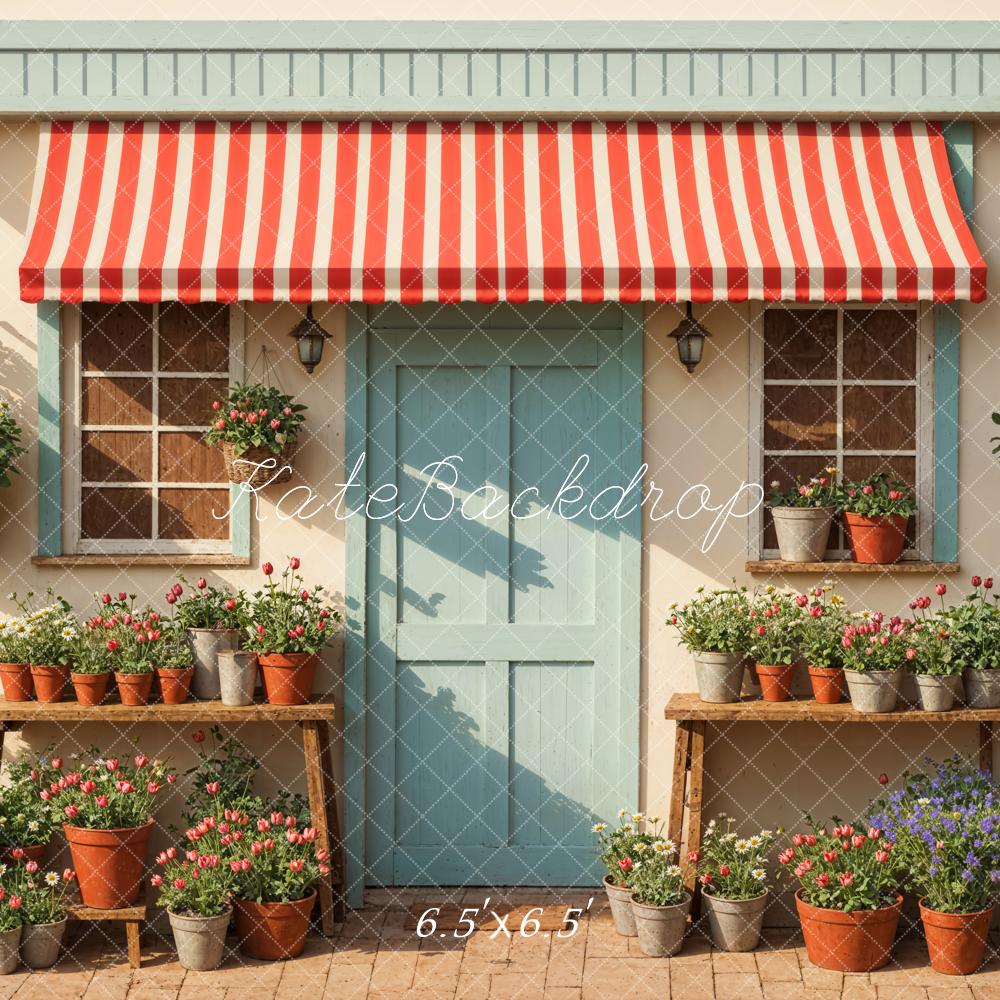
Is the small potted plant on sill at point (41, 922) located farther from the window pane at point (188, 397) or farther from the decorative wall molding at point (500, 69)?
the decorative wall molding at point (500, 69)

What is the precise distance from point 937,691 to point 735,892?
4.34 feet

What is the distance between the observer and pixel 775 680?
705 cm

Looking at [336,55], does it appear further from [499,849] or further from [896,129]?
[499,849]

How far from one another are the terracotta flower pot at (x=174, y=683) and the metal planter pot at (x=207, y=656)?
7cm

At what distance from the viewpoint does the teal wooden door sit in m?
7.49

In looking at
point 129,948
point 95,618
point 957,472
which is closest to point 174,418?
point 95,618

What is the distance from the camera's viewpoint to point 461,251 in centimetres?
691

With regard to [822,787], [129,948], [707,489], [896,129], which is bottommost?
[129,948]

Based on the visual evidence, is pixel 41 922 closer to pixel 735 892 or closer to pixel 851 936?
pixel 735 892

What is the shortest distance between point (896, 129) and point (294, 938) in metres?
4.83

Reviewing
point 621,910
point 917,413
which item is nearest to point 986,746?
point 917,413

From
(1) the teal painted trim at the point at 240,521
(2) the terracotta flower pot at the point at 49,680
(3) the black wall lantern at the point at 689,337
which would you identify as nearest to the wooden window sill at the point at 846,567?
(3) the black wall lantern at the point at 689,337

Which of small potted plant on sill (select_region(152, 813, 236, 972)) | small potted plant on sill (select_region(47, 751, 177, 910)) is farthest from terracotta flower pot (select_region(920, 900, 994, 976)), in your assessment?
small potted plant on sill (select_region(47, 751, 177, 910))
